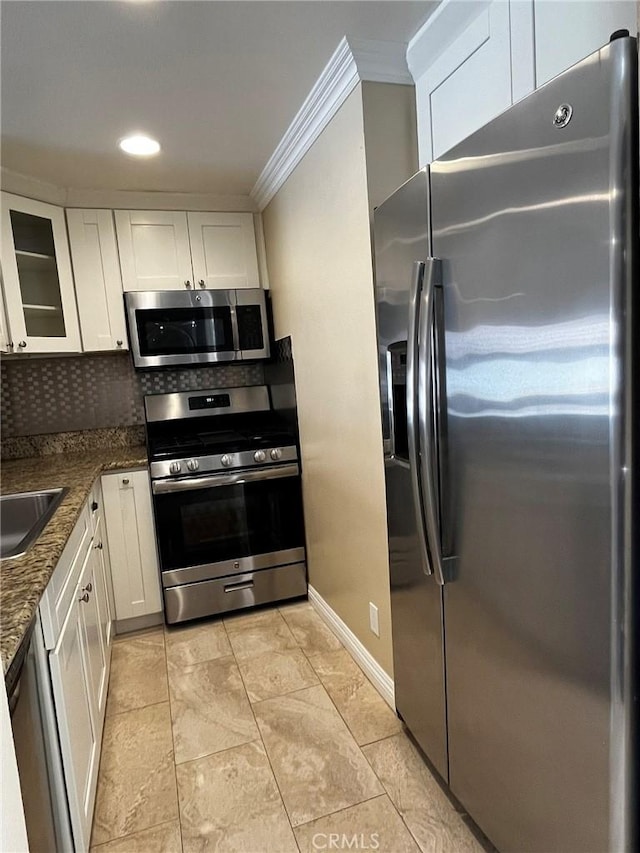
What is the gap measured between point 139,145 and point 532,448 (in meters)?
2.14

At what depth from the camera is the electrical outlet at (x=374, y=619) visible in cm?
213

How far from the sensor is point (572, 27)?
1.17 meters

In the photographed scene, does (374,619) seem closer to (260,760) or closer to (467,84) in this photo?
(260,760)

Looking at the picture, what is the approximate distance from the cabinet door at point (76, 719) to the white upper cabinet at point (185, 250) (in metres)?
1.91

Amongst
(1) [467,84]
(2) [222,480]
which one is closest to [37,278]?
(2) [222,480]

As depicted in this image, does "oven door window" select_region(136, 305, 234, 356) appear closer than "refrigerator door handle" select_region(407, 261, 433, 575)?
No

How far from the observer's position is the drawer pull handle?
290cm

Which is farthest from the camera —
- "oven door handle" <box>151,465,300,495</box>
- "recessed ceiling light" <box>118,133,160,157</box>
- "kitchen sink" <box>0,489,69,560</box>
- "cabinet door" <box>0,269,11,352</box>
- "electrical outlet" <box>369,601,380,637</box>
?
"oven door handle" <box>151,465,300,495</box>

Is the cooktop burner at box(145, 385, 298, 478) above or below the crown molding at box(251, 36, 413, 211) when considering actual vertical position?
below

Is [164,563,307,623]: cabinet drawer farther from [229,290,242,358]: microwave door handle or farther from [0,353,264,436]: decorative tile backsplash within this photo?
[229,290,242,358]: microwave door handle

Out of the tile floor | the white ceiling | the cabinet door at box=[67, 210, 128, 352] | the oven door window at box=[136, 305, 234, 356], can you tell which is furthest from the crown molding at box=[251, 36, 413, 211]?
the tile floor

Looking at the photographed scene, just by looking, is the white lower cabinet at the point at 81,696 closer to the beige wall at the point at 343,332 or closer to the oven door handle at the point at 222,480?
the oven door handle at the point at 222,480

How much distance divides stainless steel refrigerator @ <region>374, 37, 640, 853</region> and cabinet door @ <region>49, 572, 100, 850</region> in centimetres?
102

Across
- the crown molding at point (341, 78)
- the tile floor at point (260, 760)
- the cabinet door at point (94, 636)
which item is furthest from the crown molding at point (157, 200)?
the tile floor at point (260, 760)
